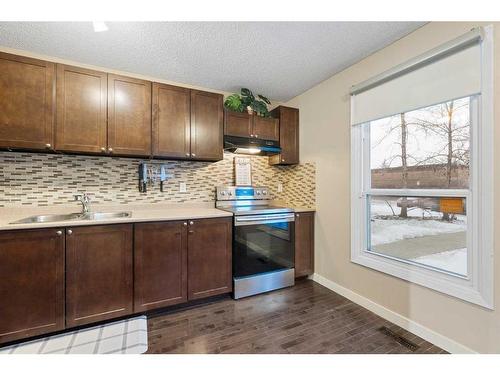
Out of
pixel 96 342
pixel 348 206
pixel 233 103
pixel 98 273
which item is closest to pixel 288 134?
pixel 233 103

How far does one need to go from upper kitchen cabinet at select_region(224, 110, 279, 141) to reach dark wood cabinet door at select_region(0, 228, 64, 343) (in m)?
1.90

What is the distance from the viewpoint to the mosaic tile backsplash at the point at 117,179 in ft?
6.86

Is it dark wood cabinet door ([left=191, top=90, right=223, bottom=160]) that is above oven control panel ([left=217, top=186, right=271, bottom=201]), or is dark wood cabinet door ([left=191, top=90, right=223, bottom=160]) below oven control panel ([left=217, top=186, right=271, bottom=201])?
above

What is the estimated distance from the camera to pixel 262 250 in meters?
2.52

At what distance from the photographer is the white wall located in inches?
57.7

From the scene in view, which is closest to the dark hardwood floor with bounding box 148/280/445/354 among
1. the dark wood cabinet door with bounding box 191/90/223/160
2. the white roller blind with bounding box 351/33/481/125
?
the dark wood cabinet door with bounding box 191/90/223/160

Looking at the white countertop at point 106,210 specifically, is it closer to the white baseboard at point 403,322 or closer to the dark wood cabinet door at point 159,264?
the dark wood cabinet door at point 159,264

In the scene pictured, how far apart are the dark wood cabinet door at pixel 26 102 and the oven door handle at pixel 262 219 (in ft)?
5.89

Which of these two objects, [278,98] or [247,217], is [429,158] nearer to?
[247,217]

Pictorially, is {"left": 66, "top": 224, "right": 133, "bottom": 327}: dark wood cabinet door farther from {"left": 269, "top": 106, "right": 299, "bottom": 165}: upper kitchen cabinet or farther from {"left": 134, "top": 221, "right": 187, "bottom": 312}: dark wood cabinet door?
{"left": 269, "top": 106, "right": 299, "bottom": 165}: upper kitchen cabinet

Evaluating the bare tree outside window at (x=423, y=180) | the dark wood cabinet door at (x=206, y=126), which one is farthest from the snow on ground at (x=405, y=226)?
the dark wood cabinet door at (x=206, y=126)

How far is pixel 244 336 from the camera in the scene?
5.77 ft
